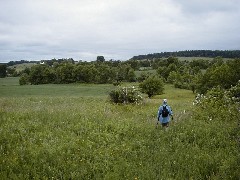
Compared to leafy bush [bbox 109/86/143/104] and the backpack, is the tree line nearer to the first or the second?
leafy bush [bbox 109/86/143/104]

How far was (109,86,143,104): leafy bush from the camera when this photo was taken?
3167 cm

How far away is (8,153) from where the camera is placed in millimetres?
11078

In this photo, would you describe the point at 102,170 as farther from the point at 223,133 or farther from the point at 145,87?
the point at 145,87

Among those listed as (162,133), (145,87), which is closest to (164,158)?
(162,133)

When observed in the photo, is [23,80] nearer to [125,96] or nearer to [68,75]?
[68,75]

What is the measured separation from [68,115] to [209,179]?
32.1 ft

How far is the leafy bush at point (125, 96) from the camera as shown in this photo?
31.7 metres

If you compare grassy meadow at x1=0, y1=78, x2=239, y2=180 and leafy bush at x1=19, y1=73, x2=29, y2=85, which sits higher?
grassy meadow at x1=0, y1=78, x2=239, y2=180

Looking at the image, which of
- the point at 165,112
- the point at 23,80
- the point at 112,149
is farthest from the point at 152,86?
the point at 23,80

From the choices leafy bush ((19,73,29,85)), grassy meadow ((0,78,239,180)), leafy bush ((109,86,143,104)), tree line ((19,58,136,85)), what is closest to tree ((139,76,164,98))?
leafy bush ((109,86,143,104))

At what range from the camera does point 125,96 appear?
31.7 metres

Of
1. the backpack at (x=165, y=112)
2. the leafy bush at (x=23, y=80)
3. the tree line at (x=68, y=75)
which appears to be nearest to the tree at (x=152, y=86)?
the tree line at (x=68, y=75)

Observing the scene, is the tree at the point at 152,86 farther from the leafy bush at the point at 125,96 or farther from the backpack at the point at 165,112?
the backpack at the point at 165,112

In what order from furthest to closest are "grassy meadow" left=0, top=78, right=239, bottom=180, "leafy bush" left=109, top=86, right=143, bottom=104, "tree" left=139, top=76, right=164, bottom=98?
"tree" left=139, top=76, right=164, bottom=98, "leafy bush" left=109, top=86, right=143, bottom=104, "grassy meadow" left=0, top=78, right=239, bottom=180
